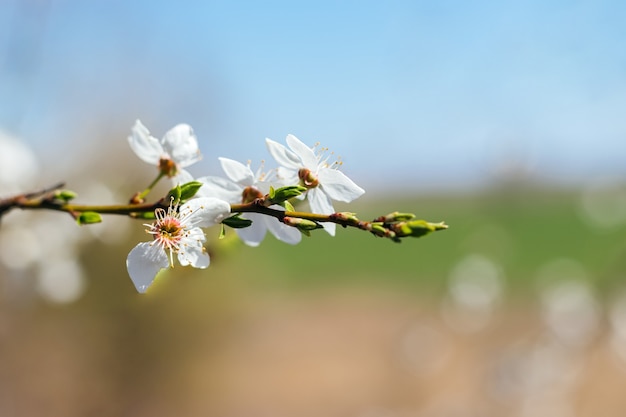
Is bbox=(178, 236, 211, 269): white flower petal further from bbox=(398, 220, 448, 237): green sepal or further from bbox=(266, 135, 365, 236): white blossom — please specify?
bbox=(398, 220, 448, 237): green sepal

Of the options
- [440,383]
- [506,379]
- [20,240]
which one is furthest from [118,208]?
[440,383]

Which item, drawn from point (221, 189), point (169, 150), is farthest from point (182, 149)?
point (221, 189)

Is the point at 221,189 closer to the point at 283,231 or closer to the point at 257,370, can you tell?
the point at 283,231

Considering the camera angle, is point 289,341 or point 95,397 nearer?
point 95,397

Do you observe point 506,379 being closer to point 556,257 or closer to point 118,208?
point 118,208

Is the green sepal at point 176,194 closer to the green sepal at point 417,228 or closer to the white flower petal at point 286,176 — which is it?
the white flower petal at point 286,176

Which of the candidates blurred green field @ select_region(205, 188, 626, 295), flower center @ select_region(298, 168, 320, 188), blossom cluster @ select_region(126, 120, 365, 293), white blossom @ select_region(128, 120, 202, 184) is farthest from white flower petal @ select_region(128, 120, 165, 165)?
blurred green field @ select_region(205, 188, 626, 295)
